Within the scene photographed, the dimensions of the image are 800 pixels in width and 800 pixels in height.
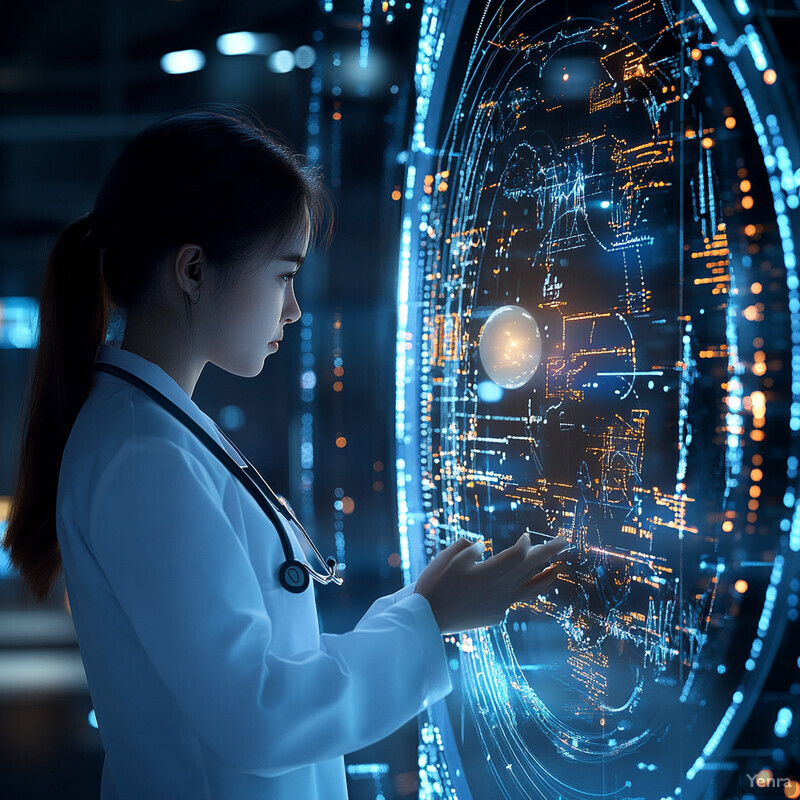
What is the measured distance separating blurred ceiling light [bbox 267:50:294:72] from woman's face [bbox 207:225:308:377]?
0.82m

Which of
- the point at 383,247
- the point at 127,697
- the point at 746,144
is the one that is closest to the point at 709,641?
the point at 746,144

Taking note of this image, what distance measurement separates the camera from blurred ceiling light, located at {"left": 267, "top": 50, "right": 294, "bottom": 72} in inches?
54.0

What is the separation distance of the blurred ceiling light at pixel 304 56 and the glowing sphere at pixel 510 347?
2.31ft

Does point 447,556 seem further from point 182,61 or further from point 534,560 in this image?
point 182,61

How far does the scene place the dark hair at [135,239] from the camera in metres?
0.65

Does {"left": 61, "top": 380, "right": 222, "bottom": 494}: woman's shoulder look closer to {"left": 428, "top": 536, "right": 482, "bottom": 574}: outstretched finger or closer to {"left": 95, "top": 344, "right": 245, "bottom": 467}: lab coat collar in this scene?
{"left": 95, "top": 344, "right": 245, "bottom": 467}: lab coat collar

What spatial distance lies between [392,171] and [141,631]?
961 mm

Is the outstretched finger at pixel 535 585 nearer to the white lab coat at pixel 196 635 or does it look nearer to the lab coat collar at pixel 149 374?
the white lab coat at pixel 196 635

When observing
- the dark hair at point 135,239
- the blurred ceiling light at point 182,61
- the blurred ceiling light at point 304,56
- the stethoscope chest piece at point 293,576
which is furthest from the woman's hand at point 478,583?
the blurred ceiling light at point 182,61

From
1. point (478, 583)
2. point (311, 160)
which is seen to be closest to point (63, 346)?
point (478, 583)

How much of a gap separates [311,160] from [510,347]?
66cm

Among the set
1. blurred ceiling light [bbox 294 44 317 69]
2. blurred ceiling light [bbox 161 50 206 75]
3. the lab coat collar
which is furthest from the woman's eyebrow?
blurred ceiling light [bbox 161 50 206 75]

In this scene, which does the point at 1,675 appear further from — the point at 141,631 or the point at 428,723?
the point at 141,631

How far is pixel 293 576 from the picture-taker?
64cm
